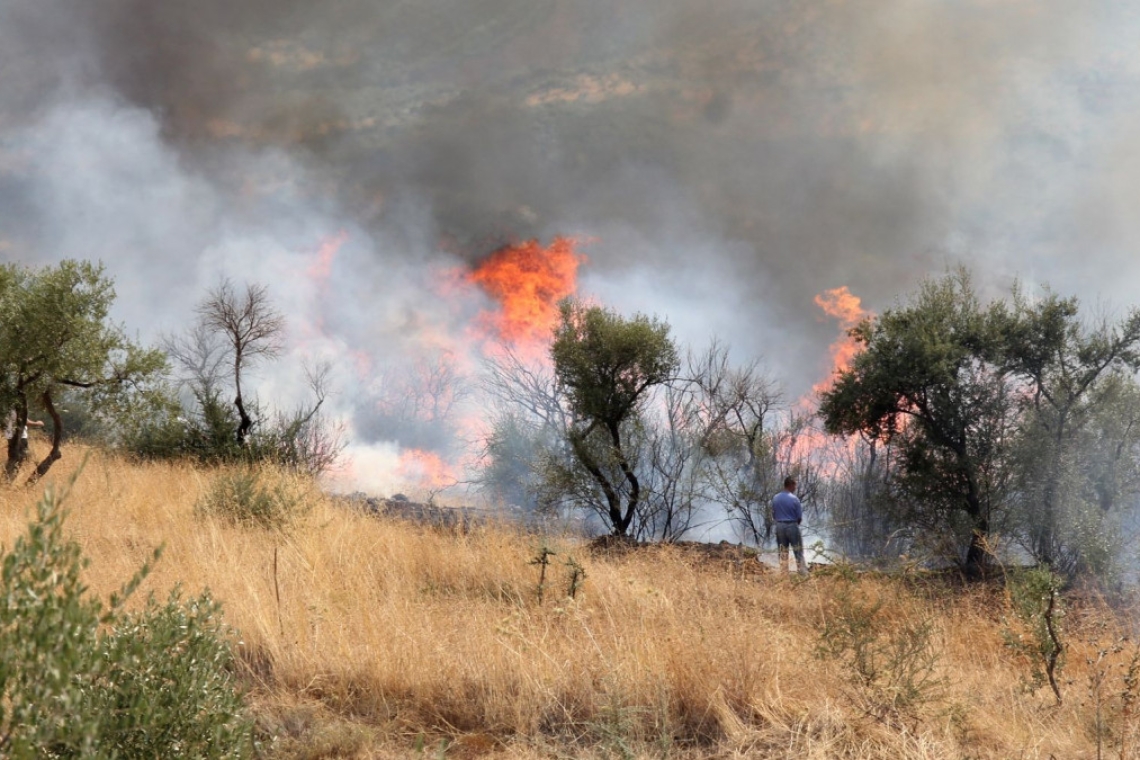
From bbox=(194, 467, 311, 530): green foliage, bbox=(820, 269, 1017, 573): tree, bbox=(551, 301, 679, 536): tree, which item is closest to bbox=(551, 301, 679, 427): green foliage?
bbox=(551, 301, 679, 536): tree

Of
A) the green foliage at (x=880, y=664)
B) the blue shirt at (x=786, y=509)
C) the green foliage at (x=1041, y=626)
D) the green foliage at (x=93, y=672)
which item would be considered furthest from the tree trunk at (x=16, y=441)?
the green foliage at (x=1041, y=626)

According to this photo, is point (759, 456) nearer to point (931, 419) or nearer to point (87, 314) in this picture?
point (931, 419)

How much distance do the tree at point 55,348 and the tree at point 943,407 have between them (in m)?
17.3

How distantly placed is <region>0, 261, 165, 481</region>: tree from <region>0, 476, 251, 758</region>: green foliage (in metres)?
14.1

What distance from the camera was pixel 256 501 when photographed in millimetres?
11305

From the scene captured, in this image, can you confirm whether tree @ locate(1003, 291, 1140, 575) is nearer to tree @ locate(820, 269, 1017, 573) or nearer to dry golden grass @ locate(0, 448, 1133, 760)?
tree @ locate(820, 269, 1017, 573)

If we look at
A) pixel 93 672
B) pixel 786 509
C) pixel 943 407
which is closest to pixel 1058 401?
pixel 943 407

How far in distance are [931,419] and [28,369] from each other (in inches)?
801

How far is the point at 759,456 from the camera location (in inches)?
1072

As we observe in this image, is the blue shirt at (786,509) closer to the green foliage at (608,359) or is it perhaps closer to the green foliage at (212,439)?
the green foliage at (608,359)

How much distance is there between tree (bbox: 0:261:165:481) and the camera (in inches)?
583

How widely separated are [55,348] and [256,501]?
711 centimetres

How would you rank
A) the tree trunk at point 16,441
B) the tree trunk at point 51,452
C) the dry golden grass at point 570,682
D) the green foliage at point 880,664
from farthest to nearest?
the tree trunk at point 16,441 < the tree trunk at point 51,452 < the green foliage at point 880,664 < the dry golden grass at point 570,682

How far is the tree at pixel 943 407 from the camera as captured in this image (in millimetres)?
18625
